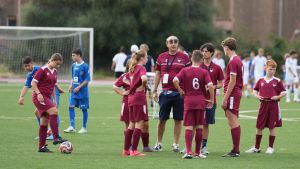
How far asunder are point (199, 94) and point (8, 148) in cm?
394

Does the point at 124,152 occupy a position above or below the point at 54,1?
below

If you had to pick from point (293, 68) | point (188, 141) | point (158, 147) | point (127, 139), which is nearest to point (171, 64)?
point (158, 147)

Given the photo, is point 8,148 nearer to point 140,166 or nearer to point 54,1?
point 140,166

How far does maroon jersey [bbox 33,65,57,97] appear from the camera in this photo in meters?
14.9

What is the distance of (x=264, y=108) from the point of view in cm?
1561

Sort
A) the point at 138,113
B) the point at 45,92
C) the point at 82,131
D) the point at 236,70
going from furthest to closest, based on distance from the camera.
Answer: the point at 82,131
the point at 45,92
the point at 138,113
the point at 236,70

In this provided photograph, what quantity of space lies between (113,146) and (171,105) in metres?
1.57

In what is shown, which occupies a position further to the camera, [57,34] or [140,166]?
[57,34]

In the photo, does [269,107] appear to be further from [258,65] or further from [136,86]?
[258,65]

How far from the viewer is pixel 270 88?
1566 cm

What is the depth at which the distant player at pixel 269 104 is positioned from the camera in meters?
15.5

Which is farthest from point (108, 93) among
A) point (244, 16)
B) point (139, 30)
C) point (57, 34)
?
point (244, 16)

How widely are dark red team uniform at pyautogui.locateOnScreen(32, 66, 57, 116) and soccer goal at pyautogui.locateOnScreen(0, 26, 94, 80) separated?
26.3 meters

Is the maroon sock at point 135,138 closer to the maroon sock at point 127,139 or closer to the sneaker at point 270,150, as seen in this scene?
the maroon sock at point 127,139
